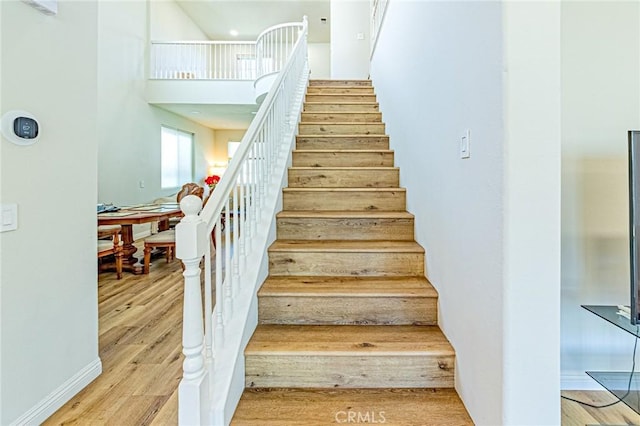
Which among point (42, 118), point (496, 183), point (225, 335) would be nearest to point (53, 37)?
point (42, 118)

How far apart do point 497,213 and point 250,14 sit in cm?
876

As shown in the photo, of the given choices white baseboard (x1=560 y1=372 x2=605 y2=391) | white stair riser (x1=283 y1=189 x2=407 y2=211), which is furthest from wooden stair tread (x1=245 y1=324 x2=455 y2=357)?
white stair riser (x1=283 y1=189 x2=407 y2=211)

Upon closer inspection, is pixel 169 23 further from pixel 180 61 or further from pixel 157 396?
pixel 157 396

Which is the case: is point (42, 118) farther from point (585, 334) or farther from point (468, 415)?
point (585, 334)

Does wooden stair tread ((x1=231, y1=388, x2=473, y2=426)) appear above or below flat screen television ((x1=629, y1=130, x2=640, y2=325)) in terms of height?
below

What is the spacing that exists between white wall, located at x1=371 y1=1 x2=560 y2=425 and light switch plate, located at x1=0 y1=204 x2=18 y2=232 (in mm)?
1868

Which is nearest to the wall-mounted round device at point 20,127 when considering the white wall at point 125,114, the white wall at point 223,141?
the white wall at point 125,114

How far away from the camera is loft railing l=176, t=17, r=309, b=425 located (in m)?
1.14

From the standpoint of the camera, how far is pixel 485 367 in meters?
1.21

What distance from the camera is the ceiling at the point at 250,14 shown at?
7.65 m

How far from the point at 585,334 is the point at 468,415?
1.03 meters

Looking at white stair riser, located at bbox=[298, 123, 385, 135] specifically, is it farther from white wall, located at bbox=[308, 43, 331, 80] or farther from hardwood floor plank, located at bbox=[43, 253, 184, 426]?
white wall, located at bbox=[308, 43, 331, 80]

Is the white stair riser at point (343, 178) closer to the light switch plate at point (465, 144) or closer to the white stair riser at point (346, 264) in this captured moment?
the white stair riser at point (346, 264)

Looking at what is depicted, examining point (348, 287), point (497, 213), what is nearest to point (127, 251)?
point (348, 287)
